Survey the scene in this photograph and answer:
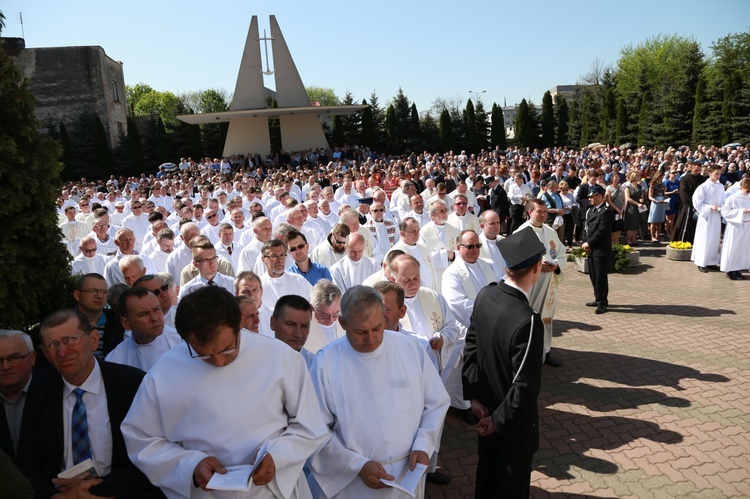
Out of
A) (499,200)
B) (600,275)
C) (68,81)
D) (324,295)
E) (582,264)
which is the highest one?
(68,81)

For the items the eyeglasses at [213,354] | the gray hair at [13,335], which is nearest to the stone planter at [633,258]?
the eyeglasses at [213,354]

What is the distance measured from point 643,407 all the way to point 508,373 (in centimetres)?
344

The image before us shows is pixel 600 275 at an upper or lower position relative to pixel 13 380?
lower

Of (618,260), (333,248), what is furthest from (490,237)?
(618,260)

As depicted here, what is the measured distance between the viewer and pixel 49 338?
114 inches

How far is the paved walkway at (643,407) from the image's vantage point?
464cm

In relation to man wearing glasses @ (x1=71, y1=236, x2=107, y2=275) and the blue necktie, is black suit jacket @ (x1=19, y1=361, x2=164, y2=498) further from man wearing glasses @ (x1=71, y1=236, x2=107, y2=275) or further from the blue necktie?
man wearing glasses @ (x1=71, y1=236, x2=107, y2=275)

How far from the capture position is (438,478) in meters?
4.73

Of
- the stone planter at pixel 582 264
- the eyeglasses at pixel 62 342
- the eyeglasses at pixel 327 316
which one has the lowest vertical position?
the stone planter at pixel 582 264

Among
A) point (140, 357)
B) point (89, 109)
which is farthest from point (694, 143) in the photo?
point (89, 109)

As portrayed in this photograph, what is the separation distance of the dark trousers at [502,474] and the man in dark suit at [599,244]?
601cm

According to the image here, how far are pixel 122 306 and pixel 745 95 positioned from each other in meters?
37.9

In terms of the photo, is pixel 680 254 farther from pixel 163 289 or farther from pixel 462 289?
pixel 163 289

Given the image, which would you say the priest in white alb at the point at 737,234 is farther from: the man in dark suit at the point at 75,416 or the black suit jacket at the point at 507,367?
the man in dark suit at the point at 75,416
